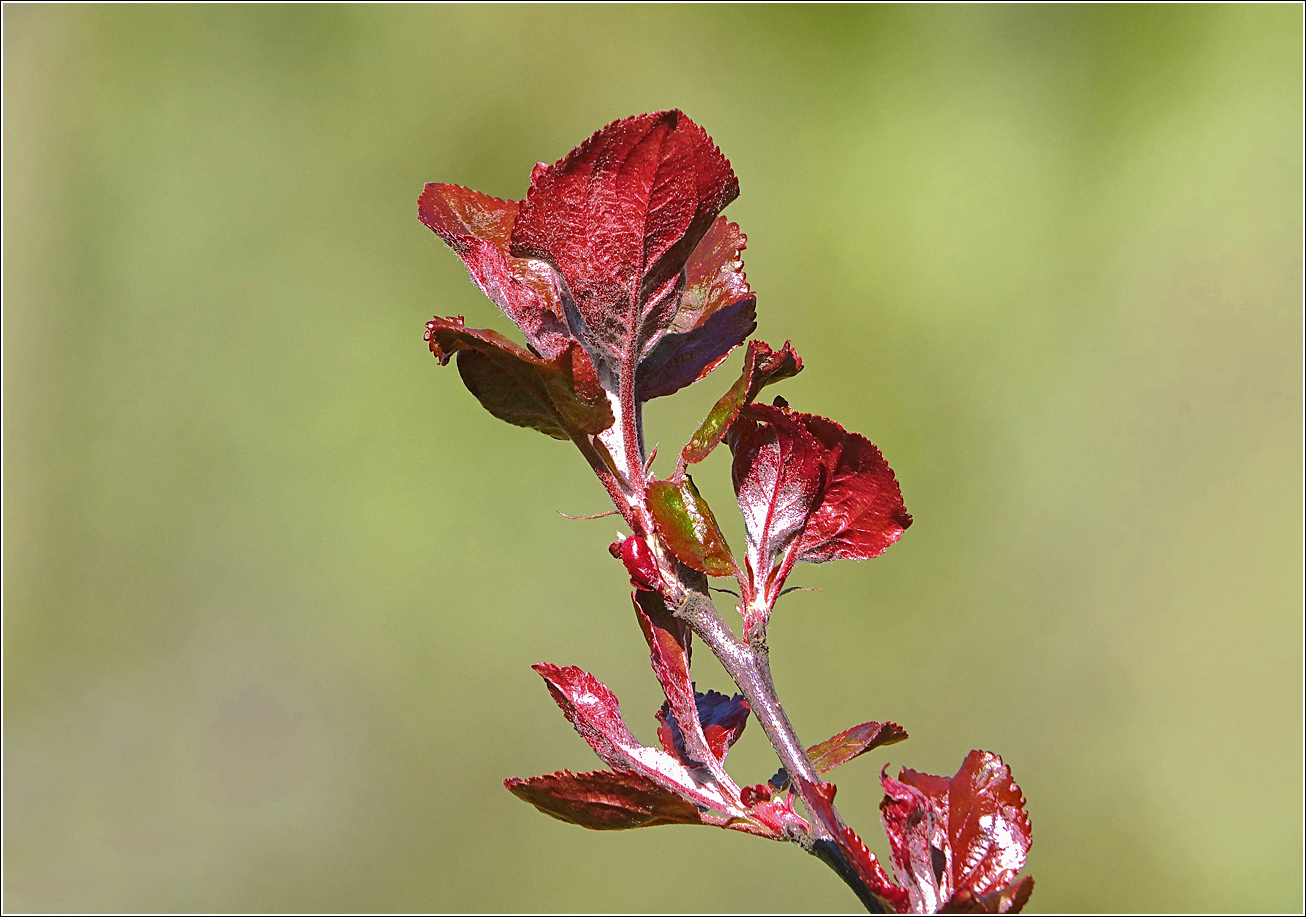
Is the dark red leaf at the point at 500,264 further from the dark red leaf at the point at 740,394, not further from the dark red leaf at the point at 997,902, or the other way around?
the dark red leaf at the point at 997,902

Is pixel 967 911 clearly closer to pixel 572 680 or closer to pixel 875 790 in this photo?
pixel 572 680

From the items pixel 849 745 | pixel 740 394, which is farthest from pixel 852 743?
pixel 740 394

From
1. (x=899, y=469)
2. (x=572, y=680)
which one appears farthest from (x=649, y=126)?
(x=899, y=469)

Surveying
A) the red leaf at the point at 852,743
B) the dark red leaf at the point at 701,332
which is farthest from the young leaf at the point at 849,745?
the dark red leaf at the point at 701,332

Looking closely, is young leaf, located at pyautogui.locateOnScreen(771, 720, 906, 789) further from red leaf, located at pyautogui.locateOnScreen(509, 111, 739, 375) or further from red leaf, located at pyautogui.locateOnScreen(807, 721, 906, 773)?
red leaf, located at pyautogui.locateOnScreen(509, 111, 739, 375)

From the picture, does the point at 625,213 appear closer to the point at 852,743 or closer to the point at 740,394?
the point at 740,394
